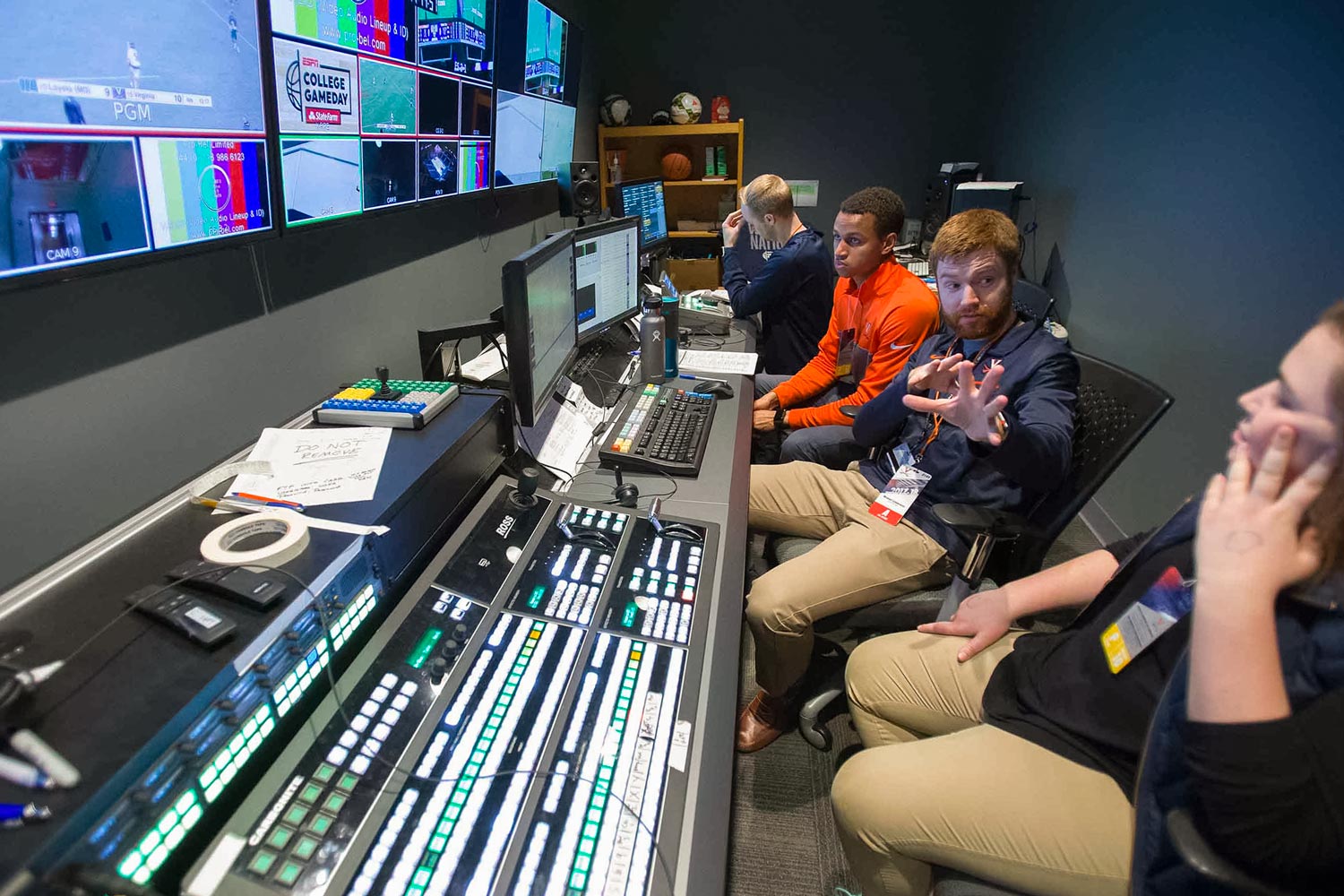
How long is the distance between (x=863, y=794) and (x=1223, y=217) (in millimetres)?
2013

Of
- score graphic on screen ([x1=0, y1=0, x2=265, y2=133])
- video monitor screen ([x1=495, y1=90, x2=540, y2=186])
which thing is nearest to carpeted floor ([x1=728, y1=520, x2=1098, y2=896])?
score graphic on screen ([x1=0, y1=0, x2=265, y2=133])

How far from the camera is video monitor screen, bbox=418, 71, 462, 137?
1.65 metres

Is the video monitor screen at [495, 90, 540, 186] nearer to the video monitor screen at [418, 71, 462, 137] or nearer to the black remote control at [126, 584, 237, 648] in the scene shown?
the video monitor screen at [418, 71, 462, 137]

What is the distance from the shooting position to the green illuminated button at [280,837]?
0.60m

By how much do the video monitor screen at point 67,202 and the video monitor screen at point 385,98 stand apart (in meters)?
0.65

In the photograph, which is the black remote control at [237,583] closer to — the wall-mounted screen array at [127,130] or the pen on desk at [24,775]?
the pen on desk at [24,775]

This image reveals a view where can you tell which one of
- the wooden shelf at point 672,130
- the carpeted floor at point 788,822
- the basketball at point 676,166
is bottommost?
the carpeted floor at point 788,822

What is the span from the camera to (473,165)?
201 cm

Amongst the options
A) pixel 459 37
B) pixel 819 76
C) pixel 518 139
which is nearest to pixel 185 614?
pixel 459 37

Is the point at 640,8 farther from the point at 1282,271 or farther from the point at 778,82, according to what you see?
the point at 1282,271

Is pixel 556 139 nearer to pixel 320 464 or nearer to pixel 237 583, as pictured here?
pixel 320 464

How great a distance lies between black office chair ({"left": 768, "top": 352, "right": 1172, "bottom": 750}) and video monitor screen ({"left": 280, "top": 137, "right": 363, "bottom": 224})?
→ 4.82ft

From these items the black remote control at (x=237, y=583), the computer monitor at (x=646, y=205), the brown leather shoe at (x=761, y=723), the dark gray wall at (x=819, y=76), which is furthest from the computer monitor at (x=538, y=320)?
the dark gray wall at (x=819, y=76)

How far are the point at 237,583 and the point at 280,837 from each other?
0.26 meters
